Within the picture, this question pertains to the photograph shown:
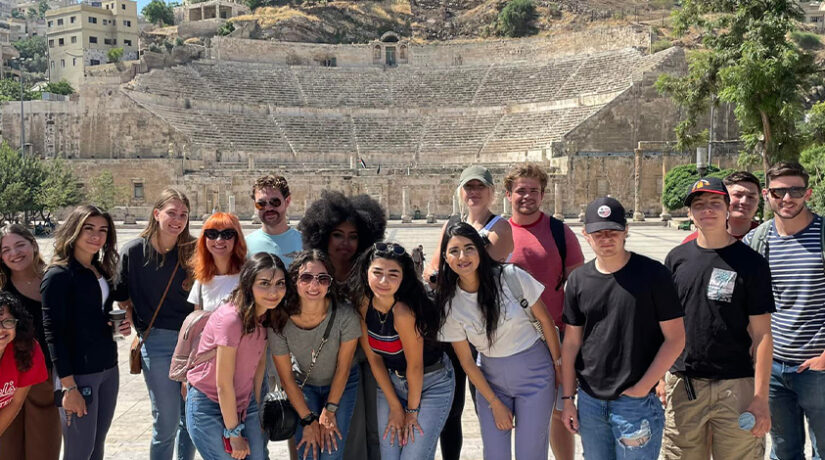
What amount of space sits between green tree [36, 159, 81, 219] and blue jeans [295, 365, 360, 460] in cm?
2555

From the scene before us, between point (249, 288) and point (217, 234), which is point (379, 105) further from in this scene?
point (249, 288)

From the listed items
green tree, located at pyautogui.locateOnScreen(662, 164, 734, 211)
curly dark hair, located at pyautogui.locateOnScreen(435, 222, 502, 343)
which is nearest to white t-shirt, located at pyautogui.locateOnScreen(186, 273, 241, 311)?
curly dark hair, located at pyautogui.locateOnScreen(435, 222, 502, 343)

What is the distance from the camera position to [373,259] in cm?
387

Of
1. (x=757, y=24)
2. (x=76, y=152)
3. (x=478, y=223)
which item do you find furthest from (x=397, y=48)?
(x=478, y=223)

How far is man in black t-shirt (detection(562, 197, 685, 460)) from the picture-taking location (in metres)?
3.51

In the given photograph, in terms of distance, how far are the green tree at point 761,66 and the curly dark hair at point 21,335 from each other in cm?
1639

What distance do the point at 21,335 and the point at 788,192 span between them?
4.80m

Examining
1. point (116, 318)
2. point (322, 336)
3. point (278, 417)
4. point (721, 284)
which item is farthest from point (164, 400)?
point (721, 284)

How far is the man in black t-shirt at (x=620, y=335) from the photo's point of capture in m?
3.51

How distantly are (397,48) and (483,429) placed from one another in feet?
156

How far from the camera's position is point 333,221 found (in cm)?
467

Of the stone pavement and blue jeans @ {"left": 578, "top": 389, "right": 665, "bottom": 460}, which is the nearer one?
blue jeans @ {"left": 578, "top": 389, "right": 665, "bottom": 460}

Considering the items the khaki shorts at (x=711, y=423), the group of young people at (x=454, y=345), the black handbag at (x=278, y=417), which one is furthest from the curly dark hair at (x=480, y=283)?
the khaki shorts at (x=711, y=423)

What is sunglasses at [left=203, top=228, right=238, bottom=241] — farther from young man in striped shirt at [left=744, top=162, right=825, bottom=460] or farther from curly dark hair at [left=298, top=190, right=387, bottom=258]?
young man in striped shirt at [left=744, top=162, right=825, bottom=460]
